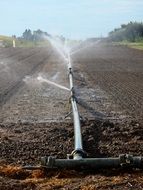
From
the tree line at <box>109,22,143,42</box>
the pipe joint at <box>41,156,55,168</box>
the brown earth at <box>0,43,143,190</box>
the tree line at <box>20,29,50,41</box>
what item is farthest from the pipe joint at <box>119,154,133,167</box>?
the tree line at <box>20,29,50,41</box>

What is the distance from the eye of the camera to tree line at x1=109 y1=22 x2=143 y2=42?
92400mm

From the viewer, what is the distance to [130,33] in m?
97.4

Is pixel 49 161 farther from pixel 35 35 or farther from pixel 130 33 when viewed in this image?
pixel 35 35

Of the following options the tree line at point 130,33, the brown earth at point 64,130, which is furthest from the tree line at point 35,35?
the brown earth at point 64,130

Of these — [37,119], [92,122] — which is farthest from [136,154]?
[37,119]

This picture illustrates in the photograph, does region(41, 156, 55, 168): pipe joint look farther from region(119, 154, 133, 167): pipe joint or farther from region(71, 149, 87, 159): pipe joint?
region(119, 154, 133, 167): pipe joint

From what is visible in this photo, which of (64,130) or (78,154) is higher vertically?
(78,154)

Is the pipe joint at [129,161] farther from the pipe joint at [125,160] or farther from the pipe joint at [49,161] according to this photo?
the pipe joint at [49,161]

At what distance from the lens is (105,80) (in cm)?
2170

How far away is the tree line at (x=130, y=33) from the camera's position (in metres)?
92.4

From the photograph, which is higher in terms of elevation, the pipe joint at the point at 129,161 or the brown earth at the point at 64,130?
the pipe joint at the point at 129,161

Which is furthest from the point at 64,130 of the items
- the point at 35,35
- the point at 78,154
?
the point at 35,35

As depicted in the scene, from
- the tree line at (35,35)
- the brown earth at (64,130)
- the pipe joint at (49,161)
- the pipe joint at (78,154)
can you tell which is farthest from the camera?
the tree line at (35,35)

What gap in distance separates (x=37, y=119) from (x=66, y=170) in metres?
4.87
